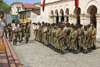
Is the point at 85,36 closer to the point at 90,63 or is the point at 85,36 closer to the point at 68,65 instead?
the point at 90,63

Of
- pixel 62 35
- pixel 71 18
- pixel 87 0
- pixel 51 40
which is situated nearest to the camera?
pixel 62 35

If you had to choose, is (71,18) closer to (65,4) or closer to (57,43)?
(65,4)

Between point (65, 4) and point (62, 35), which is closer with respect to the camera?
point (62, 35)

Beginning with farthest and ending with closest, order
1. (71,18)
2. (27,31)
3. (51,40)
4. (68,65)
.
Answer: (71,18)
(27,31)
(51,40)
(68,65)

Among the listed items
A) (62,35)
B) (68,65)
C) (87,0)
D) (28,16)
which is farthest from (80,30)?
(28,16)

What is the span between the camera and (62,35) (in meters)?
9.26

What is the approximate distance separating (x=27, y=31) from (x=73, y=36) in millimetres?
5428

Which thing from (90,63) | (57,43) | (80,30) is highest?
(80,30)

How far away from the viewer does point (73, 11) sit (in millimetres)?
19766

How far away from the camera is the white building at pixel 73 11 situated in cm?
1683

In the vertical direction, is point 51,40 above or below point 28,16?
below

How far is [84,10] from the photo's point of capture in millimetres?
17781

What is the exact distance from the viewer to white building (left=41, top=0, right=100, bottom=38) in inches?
662

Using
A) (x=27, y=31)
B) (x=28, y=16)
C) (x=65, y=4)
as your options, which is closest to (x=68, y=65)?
(x=27, y=31)
